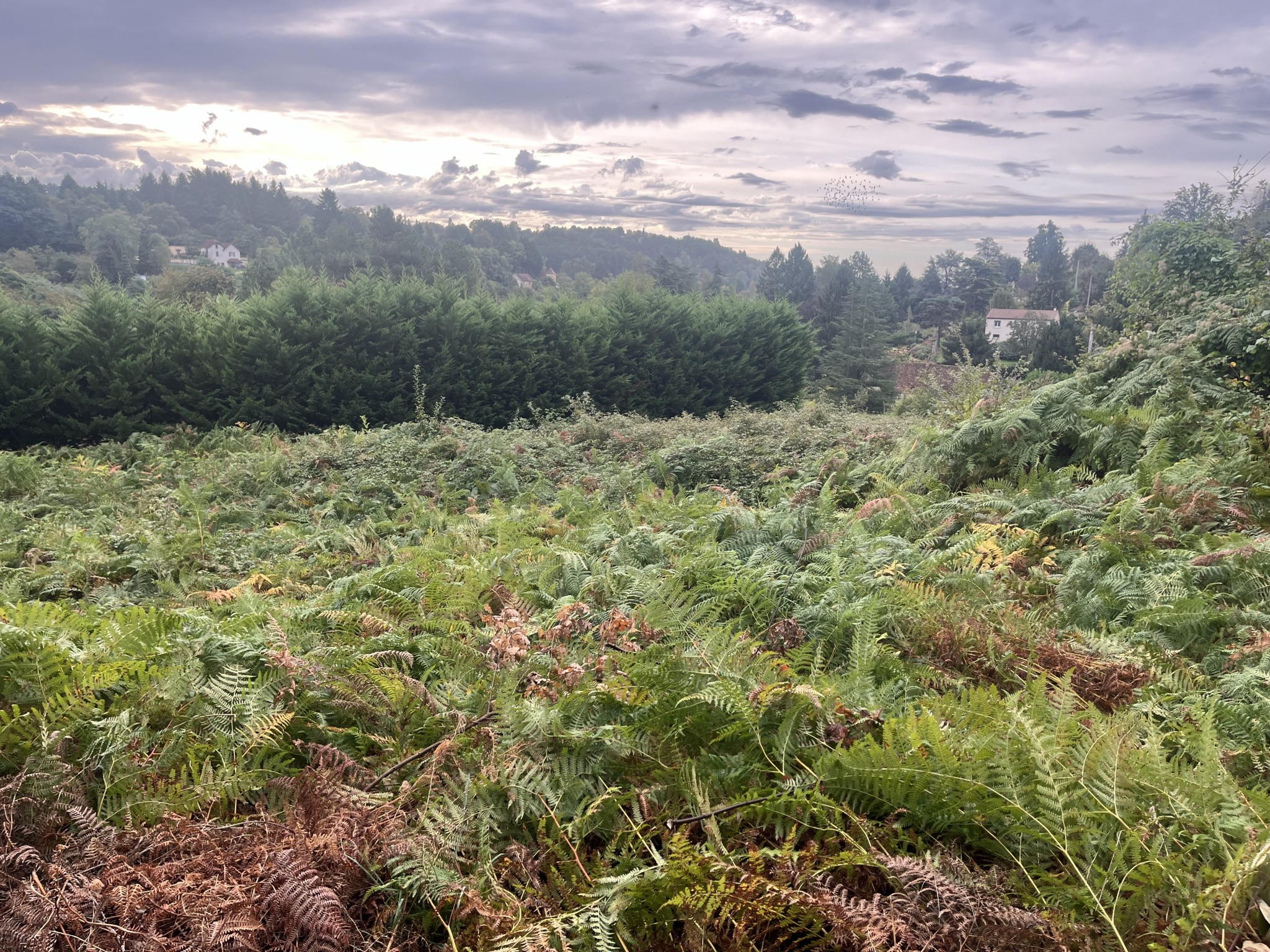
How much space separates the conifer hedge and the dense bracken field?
15.5 m

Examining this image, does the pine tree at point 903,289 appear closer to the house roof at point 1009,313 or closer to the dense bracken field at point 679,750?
the house roof at point 1009,313

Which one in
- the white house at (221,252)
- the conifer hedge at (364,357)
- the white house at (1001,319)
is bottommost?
the conifer hedge at (364,357)

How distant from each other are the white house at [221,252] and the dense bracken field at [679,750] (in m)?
75.8

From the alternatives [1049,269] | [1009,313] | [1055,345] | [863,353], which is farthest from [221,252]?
[1049,269]

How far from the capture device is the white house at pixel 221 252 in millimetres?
68500

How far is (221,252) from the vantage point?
236ft

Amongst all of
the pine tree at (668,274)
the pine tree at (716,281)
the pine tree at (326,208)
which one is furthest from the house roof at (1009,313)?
the pine tree at (326,208)

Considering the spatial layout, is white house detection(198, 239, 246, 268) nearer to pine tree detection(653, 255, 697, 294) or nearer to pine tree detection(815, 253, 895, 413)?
pine tree detection(653, 255, 697, 294)

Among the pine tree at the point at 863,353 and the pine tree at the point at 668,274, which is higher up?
the pine tree at the point at 668,274

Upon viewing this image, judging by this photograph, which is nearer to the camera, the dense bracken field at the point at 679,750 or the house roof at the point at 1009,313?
the dense bracken field at the point at 679,750

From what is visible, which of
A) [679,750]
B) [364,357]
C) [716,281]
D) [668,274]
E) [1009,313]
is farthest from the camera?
[716,281]

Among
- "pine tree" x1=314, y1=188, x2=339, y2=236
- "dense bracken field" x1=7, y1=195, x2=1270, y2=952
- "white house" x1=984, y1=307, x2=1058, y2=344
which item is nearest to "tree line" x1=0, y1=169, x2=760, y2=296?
"pine tree" x1=314, y1=188, x2=339, y2=236

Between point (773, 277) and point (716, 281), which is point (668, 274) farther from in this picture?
point (773, 277)

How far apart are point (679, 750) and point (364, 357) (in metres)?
19.3
